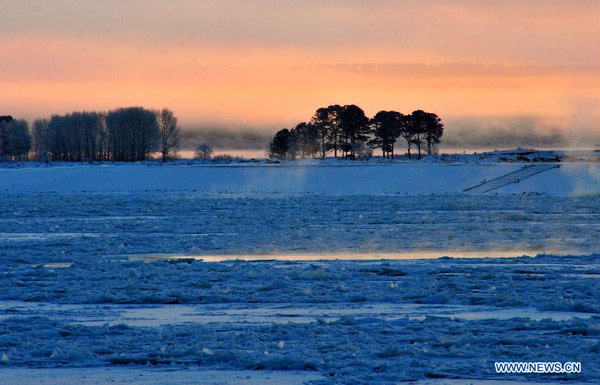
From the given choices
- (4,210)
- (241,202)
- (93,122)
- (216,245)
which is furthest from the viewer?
(93,122)

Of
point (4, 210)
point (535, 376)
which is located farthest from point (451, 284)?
point (4, 210)

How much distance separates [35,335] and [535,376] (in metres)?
5.50

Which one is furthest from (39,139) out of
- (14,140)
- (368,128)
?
(368,128)

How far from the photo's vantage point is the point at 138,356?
8492 millimetres

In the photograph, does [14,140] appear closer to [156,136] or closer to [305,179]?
[156,136]

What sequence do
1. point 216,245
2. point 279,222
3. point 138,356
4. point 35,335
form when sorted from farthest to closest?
point 279,222, point 216,245, point 35,335, point 138,356

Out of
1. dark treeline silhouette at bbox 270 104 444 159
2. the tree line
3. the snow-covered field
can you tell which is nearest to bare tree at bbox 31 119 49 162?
the tree line

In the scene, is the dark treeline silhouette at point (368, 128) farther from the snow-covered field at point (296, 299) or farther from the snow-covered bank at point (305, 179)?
the snow-covered field at point (296, 299)

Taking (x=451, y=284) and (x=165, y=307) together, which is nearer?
(x=165, y=307)

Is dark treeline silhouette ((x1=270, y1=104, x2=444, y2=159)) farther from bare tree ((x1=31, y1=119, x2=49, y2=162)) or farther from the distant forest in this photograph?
bare tree ((x1=31, y1=119, x2=49, y2=162))

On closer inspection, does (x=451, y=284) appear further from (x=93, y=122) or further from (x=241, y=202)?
(x=93, y=122)

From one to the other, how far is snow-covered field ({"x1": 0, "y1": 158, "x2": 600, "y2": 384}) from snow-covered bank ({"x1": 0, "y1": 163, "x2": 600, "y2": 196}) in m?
23.1

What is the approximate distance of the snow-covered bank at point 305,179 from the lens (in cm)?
5066

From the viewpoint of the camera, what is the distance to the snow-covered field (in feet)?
26.9
